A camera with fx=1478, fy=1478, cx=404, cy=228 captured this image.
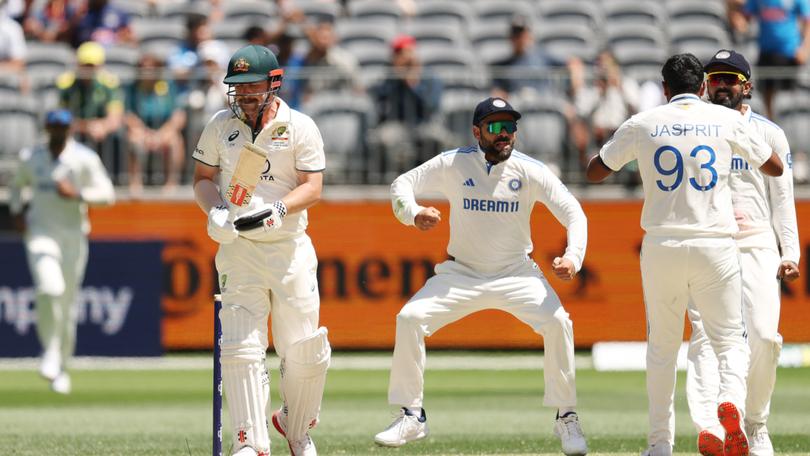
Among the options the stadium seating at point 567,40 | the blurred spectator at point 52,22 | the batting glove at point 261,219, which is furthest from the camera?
the blurred spectator at point 52,22

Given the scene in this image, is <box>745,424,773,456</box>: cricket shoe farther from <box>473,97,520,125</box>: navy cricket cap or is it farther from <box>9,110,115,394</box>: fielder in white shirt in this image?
<box>9,110,115,394</box>: fielder in white shirt

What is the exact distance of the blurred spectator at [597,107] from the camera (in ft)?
52.8

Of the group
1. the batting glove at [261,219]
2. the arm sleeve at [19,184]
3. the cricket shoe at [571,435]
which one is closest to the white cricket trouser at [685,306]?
the cricket shoe at [571,435]

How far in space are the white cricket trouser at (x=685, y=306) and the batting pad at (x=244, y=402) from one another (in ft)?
6.96

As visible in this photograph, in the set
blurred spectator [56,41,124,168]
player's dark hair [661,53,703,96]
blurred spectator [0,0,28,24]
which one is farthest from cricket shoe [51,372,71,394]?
player's dark hair [661,53,703,96]

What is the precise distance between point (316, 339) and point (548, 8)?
1168cm

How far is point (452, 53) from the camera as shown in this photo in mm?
17625

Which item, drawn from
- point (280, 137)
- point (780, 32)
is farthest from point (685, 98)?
point (780, 32)

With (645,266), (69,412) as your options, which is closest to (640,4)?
(69,412)

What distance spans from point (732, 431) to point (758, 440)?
101 centimetres

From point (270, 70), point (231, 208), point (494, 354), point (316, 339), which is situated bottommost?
point (494, 354)

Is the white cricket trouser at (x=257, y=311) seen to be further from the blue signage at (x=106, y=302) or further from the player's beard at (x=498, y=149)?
the blue signage at (x=106, y=302)

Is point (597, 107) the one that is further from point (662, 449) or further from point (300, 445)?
point (300, 445)

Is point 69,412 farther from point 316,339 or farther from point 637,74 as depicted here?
point 637,74
